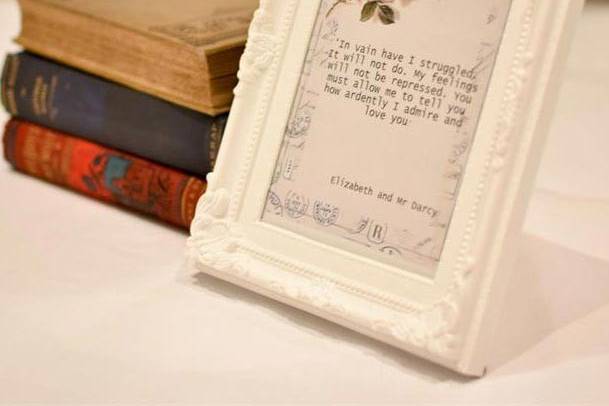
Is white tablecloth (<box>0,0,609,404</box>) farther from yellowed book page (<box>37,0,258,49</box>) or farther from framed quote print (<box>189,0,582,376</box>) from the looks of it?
yellowed book page (<box>37,0,258,49</box>)

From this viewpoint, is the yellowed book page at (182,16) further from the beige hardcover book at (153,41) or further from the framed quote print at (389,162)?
the framed quote print at (389,162)

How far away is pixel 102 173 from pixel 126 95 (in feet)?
0.32

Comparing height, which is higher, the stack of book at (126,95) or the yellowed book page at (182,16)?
the yellowed book page at (182,16)

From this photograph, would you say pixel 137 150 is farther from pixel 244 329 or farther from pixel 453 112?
pixel 453 112

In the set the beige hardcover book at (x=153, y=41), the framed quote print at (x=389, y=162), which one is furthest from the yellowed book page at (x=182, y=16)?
the framed quote print at (x=389, y=162)

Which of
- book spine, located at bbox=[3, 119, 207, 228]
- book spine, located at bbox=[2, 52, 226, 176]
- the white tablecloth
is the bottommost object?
the white tablecloth

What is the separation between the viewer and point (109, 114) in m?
1.18

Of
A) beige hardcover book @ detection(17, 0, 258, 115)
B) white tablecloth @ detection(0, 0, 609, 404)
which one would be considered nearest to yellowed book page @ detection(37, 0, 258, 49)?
beige hardcover book @ detection(17, 0, 258, 115)

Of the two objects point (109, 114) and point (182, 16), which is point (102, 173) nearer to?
point (109, 114)

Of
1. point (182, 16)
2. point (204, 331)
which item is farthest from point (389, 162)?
point (182, 16)

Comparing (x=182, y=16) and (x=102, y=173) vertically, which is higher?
(x=182, y=16)

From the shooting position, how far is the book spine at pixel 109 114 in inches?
43.6

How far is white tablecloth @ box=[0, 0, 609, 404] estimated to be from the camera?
2.79 feet

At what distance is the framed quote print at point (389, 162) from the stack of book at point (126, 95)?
97 millimetres
